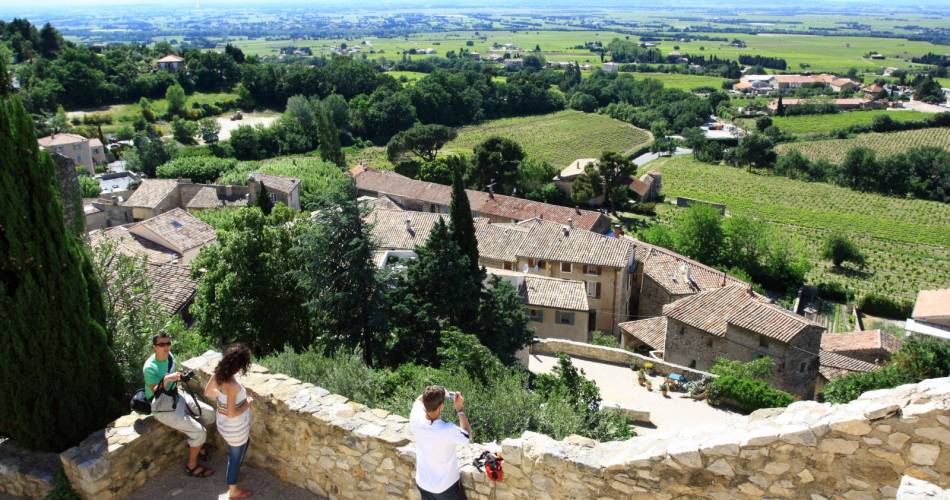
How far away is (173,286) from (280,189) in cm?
2954

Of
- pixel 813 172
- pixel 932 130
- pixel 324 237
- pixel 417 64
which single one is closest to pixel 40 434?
pixel 324 237

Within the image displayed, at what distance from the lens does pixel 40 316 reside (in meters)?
9.02

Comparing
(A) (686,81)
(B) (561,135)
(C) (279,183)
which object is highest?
(C) (279,183)

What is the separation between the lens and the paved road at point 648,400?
19.0m

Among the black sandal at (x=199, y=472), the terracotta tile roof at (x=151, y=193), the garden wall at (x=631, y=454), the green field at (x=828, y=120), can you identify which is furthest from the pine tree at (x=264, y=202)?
the green field at (x=828, y=120)

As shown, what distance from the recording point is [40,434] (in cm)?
938

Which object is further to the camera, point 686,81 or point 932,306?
point 686,81

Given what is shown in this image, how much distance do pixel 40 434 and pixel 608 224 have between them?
48.0 metres

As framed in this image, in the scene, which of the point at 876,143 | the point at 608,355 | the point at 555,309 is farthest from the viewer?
the point at 876,143

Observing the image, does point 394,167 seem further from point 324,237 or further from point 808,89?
point 808,89

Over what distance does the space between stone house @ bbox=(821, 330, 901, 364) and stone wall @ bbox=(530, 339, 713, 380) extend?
42.3 feet

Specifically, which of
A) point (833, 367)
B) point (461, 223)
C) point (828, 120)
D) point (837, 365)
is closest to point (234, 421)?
point (461, 223)

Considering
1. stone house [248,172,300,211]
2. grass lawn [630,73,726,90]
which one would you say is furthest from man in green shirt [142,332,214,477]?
grass lawn [630,73,726,90]

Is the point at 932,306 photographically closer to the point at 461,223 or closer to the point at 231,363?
the point at 461,223
